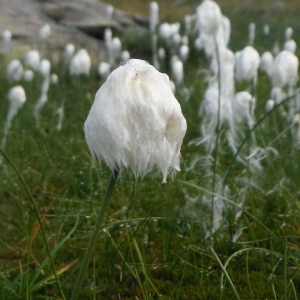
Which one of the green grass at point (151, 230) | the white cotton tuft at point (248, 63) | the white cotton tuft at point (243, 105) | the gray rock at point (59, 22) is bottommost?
the gray rock at point (59, 22)

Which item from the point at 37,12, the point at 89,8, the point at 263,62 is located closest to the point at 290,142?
the point at 263,62

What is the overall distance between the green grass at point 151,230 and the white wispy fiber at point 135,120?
0.21 m

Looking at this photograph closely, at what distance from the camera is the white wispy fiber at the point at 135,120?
0.89m

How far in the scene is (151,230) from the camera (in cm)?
175

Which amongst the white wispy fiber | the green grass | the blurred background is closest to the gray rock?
the green grass

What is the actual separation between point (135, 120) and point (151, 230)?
92cm

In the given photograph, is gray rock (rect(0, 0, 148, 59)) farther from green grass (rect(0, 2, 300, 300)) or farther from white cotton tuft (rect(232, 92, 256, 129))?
white cotton tuft (rect(232, 92, 256, 129))

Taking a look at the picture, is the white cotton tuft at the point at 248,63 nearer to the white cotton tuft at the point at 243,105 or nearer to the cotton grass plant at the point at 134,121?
the white cotton tuft at the point at 243,105

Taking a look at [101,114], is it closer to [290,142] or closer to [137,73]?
[137,73]

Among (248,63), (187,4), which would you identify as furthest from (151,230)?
(187,4)

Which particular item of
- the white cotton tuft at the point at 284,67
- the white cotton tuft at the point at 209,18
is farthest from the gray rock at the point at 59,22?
the white cotton tuft at the point at 284,67

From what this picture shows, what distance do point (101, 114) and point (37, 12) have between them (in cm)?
727

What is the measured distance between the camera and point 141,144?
3.00 feet

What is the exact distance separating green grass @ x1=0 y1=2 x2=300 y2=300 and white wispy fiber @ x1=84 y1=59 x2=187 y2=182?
21 centimetres
